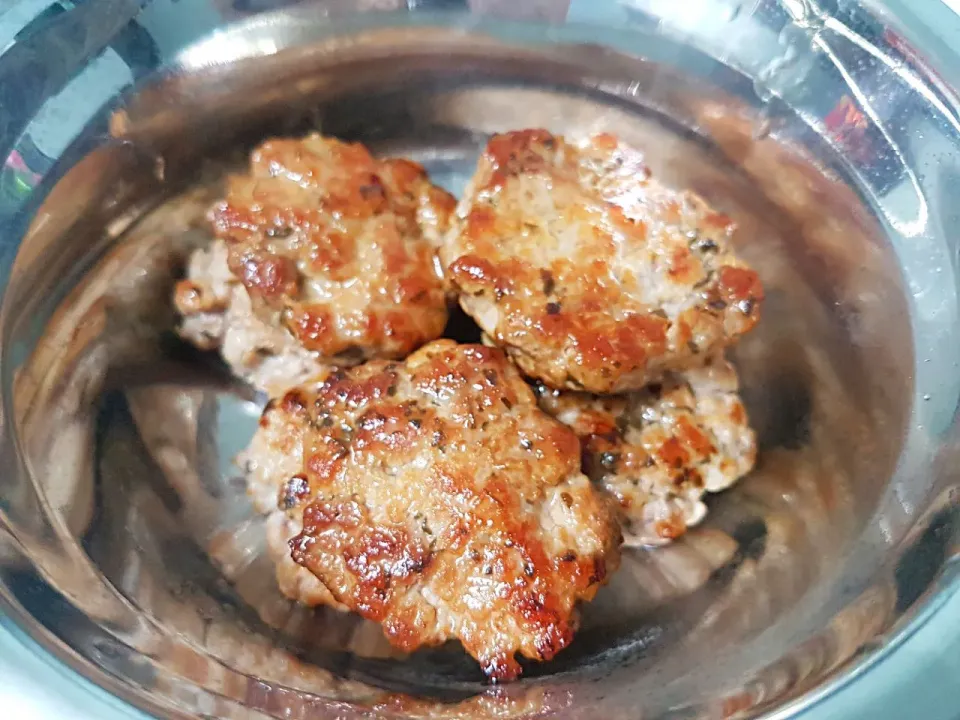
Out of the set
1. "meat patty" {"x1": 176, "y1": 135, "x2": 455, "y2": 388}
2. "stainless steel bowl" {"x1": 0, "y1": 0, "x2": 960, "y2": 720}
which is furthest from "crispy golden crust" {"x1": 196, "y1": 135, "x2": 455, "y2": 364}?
"stainless steel bowl" {"x1": 0, "y1": 0, "x2": 960, "y2": 720}

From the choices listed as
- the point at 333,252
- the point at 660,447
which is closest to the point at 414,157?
the point at 333,252

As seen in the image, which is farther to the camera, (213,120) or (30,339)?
(213,120)

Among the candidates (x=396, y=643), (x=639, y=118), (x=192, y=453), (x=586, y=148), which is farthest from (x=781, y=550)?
(x=192, y=453)

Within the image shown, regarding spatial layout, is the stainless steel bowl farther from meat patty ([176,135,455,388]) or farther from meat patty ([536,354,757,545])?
meat patty ([176,135,455,388])

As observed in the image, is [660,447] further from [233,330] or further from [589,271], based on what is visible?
[233,330]

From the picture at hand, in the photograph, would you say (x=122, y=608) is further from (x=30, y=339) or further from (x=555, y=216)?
(x=555, y=216)

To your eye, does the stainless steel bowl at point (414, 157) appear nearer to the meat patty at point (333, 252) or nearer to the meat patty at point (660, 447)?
the meat patty at point (660, 447)
